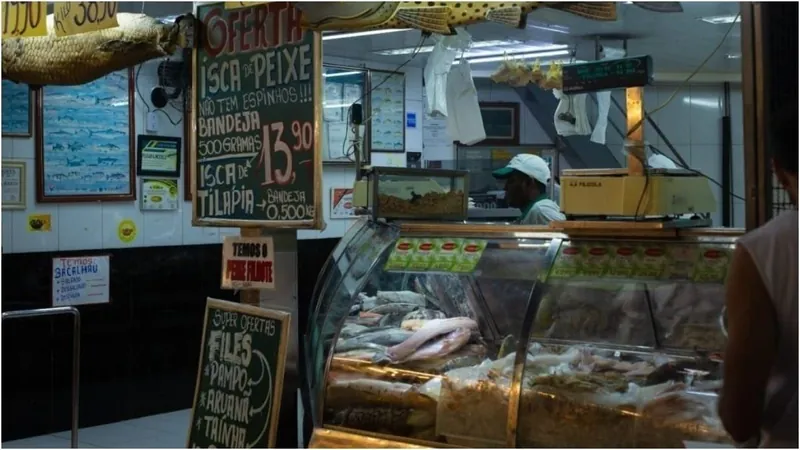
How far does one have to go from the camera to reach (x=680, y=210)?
341 cm

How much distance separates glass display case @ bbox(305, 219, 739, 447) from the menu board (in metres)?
5.28

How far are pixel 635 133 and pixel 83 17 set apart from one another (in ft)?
8.53

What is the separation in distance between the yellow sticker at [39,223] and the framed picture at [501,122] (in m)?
5.65

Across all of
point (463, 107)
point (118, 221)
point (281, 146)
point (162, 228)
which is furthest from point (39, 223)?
point (281, 146)

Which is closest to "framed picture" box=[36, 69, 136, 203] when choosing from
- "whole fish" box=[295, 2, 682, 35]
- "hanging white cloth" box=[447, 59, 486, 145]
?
"hanging white cloth" box=[447, 59, 486, 145]

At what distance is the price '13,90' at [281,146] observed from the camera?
3.72m

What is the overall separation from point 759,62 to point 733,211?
29.1 feet

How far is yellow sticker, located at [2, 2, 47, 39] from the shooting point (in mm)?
4457

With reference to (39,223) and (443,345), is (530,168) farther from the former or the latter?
(39,223)

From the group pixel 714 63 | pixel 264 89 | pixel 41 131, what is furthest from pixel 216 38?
Result: pixel 714 63

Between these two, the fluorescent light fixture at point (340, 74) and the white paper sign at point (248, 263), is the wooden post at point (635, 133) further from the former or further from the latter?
the fluorescent light fixture at point (340, 74)

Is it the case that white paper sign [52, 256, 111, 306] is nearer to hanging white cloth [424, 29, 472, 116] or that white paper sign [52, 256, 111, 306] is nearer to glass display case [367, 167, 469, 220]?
hanging white cloth [424, 29, 472, 116]

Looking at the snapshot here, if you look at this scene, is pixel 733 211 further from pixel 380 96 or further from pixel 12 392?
pixel 12 392

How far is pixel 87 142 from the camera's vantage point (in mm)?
7398
